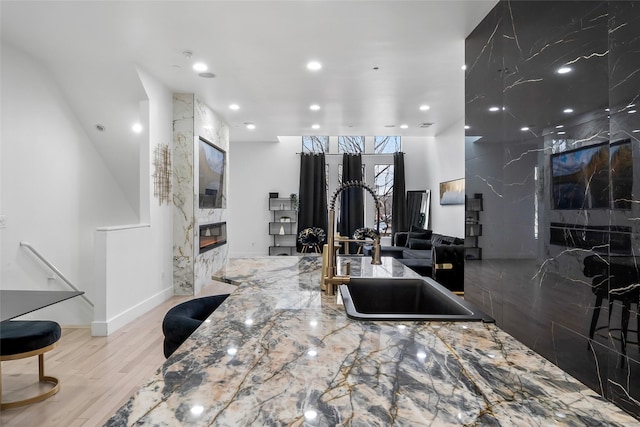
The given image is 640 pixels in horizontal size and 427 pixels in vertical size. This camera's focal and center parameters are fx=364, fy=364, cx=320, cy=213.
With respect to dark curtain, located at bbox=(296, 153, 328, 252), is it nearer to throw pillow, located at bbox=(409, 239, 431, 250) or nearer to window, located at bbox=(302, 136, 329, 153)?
window, located at bbox=(302, 136, 329, 153)

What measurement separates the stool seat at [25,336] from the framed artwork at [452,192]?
5923 millimetres

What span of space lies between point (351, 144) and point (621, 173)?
7.58m

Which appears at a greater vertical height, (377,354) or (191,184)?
(191,184)

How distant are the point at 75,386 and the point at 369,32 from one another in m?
3.72

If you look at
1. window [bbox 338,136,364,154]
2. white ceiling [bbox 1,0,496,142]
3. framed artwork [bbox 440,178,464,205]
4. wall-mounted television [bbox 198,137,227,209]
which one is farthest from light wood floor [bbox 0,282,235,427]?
window [bbox 338,136,364,154]

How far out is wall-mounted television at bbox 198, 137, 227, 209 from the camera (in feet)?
18.2

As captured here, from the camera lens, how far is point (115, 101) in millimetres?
4512

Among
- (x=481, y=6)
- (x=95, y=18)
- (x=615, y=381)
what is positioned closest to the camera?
(x=615, y=381)

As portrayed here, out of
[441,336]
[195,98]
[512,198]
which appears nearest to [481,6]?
[512,198]

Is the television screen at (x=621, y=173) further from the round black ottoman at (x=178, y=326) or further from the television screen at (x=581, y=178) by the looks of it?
the round black ottoman at (x=178, y=326)

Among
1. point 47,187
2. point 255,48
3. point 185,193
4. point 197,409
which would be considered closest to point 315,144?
point 185,193

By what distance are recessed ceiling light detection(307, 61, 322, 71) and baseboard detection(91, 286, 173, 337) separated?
3374mm

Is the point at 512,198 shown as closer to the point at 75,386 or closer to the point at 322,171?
the point at 75,386

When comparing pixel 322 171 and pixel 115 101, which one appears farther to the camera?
Answer: pixel 322 171
